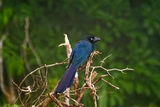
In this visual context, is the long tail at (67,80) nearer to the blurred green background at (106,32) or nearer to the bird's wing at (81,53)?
the bird's wing at (81,53)

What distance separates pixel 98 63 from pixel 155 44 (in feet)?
16.6

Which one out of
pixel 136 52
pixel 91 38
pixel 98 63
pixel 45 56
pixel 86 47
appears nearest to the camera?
pixel 98 63

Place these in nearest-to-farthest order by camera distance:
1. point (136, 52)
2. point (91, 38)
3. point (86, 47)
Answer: point (86, 47) → point (91, 38) → point (136, 52)

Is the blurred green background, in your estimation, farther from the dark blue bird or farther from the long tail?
the long tail

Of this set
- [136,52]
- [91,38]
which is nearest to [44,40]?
[136,52]

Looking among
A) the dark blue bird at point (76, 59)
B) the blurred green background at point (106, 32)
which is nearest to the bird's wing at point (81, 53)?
the dark blue bird at point (76, 59)

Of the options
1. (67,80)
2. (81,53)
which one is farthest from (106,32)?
(67,80)

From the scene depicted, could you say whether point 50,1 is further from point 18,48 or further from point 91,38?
point 91,38

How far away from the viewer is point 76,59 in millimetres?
2914

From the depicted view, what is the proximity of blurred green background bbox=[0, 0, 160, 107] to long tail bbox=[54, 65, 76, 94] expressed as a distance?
370 centimetres

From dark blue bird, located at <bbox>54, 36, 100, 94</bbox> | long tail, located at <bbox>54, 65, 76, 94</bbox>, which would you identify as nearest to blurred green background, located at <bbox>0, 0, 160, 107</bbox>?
dark blue bird, located at <bbox>54, 36, 100, 94</bbox>

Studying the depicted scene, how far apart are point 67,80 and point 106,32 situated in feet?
15.7

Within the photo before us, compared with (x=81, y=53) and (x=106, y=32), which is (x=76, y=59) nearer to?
(x=81, y=53)

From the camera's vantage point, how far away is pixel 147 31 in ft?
24.6
